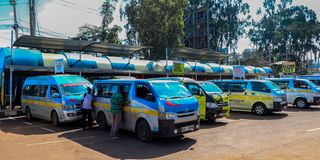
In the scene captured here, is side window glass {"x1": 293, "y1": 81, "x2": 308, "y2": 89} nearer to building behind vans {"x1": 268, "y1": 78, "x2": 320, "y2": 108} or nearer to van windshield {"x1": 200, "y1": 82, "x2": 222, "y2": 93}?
building behind vans {"x1": 268, "y1": 78, "x2": 320, "y2": 108}

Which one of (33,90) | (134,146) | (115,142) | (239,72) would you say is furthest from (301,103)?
(33,90)

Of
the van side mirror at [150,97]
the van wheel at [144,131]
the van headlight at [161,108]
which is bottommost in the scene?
the van wheel at [144,131]

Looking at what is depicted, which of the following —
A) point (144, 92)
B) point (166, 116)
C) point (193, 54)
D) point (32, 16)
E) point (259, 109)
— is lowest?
point (259, 109)

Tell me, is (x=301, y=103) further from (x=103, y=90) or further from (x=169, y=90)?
(x=103, y=90)

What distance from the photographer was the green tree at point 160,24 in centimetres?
3170

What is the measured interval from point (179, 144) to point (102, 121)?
3861 millimetres

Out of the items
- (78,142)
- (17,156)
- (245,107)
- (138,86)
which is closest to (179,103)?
(138,86)

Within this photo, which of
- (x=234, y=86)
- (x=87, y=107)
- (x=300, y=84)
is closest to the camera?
(x=87, y=107)

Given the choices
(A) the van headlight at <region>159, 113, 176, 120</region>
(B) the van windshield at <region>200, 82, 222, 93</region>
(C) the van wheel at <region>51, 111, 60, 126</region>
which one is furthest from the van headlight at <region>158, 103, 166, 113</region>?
(C) the van wheel at <region>51, 111, 60, 126</region>

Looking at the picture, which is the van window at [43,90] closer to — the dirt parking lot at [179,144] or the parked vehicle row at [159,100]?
the parked vehicle row at [159,100]

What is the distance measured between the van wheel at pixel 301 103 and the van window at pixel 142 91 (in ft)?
42.8

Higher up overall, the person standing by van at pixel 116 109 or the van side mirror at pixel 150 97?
the van side mirror at pixel 150 97

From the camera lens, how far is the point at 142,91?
9.13 m

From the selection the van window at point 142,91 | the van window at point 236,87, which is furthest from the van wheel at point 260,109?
the van window at point 142,91
